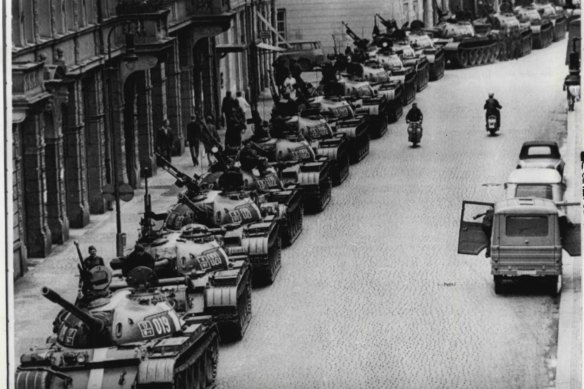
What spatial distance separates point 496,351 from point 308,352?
14.0ft

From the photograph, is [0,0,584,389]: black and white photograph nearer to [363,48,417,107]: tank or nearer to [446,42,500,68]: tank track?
[363,48,417,107]: tank

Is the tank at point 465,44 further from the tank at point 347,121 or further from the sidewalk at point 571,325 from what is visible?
the sidewalk at point 571,325

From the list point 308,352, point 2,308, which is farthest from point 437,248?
point 2,308

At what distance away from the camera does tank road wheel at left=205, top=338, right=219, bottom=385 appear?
3809 centimetres

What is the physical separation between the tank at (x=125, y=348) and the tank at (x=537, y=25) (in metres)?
79.5

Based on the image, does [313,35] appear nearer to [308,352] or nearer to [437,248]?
[437,248]

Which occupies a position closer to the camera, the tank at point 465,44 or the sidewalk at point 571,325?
the sidewalk at point 571,325

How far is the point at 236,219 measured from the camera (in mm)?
49594

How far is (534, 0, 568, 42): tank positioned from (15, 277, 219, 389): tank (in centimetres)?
8636

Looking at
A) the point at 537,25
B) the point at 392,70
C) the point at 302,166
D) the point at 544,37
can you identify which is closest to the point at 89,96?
the point at 302,166

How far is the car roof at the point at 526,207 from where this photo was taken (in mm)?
46438

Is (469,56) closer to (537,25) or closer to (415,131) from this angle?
(537,25)

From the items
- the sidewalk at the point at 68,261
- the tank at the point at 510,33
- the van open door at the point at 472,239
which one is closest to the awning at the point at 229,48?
the sidewalk at the point at 68,261

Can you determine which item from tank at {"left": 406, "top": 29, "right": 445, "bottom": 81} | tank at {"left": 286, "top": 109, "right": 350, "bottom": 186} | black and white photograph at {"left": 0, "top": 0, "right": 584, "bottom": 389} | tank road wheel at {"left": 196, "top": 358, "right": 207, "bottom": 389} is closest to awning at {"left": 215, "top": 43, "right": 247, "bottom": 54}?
black and white photograph at {"left": 0, "top": 0, "right": 584, "bottom": 389}
